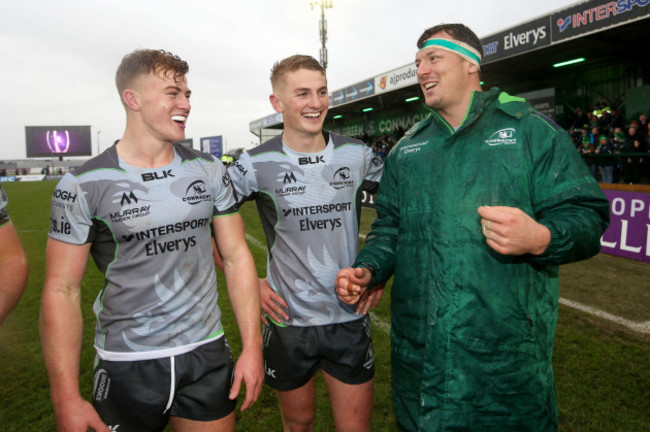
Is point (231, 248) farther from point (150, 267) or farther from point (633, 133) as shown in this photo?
point (633, 133)

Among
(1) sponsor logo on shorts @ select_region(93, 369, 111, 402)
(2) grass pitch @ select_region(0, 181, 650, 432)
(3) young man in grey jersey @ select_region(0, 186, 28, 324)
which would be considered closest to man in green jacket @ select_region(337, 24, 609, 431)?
(1) sponsor logo on shorts @ select_region(93, 369, 111, 402)

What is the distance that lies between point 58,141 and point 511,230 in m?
74.2

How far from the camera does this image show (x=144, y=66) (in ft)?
6.73

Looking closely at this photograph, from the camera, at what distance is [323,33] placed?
29062 mm

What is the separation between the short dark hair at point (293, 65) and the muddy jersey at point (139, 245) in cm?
105

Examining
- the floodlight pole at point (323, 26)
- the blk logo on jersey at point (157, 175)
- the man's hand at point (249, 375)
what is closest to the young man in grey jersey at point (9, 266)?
the blk logo on jersey at point (157, 175)

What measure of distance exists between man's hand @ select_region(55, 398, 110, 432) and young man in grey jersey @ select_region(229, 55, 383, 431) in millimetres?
1086

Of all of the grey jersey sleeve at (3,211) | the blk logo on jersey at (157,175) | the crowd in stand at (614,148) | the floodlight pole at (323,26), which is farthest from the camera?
the floodlight pole at (323,26)

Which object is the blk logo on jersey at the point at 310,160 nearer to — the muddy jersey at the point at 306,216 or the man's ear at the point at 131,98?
the muddy jersey at the point at 306,216

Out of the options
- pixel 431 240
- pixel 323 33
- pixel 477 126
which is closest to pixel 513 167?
pixel 477 126

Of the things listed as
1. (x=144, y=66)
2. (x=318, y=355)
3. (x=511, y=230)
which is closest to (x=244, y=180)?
(x=144, y=66)

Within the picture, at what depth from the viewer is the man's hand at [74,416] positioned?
5.83 ft

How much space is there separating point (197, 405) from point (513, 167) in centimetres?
175

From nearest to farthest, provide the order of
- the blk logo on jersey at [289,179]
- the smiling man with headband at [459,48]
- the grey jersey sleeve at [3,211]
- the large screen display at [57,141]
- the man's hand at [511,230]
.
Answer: the man's hand at [511,230] → the grey jersey sleeve at [3,211] → the smiling man with headband at [459,48] → the blk logo on jersey at [289,179] → the large screen display at [57,141]
